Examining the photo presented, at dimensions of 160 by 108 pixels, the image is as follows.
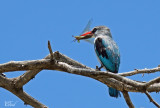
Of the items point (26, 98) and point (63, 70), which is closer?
point (63, 70)

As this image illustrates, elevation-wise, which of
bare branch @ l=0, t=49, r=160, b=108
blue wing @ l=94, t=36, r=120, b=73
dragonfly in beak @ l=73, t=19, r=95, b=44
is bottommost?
bare branch @ l=0, t=49, r=160, b=108

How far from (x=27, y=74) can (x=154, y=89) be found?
5.57 ft

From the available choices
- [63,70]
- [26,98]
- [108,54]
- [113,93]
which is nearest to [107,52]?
[108,54]

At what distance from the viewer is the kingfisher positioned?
19.0ft

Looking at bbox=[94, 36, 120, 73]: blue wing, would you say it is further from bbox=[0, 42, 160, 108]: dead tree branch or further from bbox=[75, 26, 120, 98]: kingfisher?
bbox=[0, 42, 160, 108]: dead tree branch

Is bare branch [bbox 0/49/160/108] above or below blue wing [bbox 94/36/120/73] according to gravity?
below

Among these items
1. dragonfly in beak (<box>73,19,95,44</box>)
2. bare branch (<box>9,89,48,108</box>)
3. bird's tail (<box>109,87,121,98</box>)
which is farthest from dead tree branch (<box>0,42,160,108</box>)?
dragonfly in beak (<box>73,19,95,44</box>)

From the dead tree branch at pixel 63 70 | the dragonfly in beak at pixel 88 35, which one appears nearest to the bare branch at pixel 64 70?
the dead tree branch at pixel 63 70

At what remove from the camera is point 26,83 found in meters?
4.92

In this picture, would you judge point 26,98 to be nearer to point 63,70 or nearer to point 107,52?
point 63,70

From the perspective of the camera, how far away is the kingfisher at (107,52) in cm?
578

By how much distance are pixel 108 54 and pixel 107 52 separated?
0.05 metres

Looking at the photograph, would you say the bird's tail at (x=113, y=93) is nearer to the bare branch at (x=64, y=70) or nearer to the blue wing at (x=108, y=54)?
the blue wing at (x=108, y=54)

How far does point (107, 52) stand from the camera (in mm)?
5984
